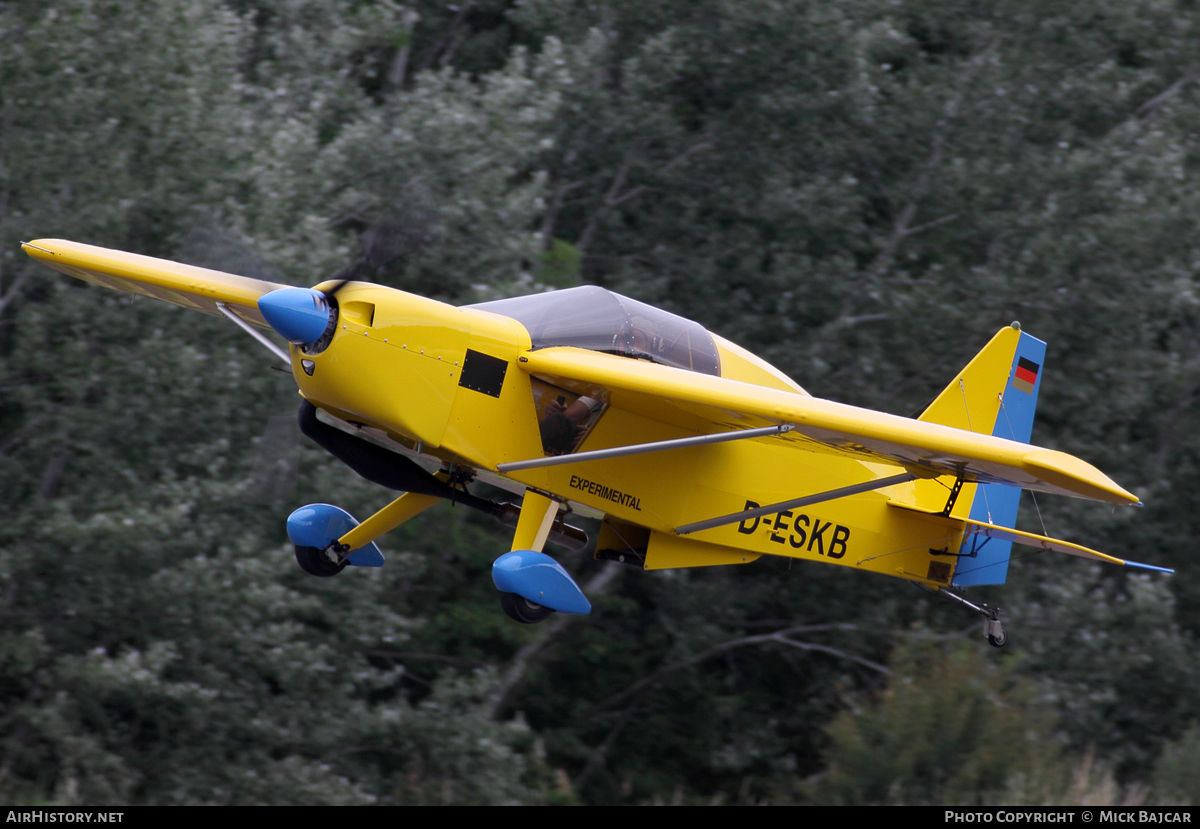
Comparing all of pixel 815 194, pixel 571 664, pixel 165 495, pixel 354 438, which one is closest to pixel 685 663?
pixel 571 664

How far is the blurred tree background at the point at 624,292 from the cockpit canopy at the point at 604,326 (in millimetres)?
5302

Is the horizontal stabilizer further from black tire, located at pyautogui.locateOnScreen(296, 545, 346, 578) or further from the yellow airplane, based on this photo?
black tire, located at pyautogui.locateOnScreen(296, 545, 346, 578)

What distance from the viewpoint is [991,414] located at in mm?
9711

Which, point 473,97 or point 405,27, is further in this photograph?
point 405,27

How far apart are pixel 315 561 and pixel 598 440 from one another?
2221 millimetres

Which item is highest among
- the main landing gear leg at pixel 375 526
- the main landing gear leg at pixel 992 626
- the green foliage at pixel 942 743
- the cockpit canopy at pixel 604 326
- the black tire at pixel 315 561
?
the cockpit canopy at pixel 604 326

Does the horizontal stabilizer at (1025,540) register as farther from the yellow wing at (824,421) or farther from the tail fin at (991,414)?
the yellow wing at (824,421)

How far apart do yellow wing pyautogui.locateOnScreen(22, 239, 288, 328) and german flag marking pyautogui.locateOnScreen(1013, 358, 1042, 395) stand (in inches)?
231

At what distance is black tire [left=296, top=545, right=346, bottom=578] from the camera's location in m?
8.25

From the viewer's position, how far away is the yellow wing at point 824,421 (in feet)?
20.6

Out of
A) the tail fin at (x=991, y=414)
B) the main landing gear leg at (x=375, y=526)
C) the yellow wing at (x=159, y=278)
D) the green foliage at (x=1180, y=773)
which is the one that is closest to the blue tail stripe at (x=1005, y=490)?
the tail fin at (x=991, y=414)
